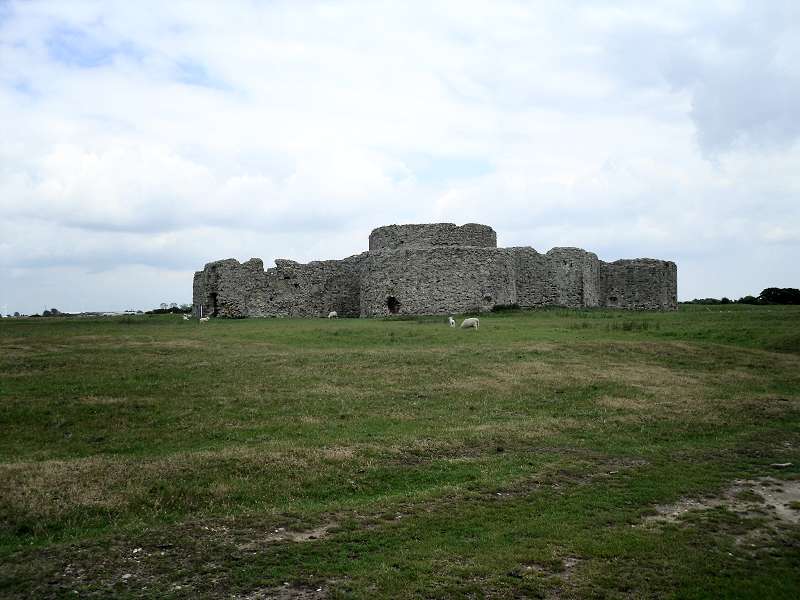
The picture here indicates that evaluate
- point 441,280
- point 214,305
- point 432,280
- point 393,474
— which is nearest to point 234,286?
point 214,305

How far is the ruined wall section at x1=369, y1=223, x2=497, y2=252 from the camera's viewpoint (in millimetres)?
42312

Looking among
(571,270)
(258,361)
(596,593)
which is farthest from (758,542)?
(571,270)

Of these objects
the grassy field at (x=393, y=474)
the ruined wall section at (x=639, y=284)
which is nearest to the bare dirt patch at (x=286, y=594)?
the grassy field at (x=393, y=474)

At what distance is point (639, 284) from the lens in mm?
51156

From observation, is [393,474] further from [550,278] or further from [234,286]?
[550,278]

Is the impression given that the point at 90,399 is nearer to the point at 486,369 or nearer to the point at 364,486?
the point at 364,486

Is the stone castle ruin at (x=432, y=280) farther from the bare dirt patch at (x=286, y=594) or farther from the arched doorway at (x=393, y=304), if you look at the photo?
the bare dirt patch at (x=286, y=594)

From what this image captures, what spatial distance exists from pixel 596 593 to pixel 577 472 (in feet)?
15.2

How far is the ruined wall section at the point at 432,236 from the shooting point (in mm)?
42312

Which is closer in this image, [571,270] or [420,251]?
[420,251]

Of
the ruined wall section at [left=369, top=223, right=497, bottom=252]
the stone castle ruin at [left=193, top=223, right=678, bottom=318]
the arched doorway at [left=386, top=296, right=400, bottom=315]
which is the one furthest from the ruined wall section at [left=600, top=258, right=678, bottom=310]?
the arched doorway at [left=386, top=296, right=400, bottom=315]

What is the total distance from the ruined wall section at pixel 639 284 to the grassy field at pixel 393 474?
2859 cm

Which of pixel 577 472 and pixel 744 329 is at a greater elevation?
pixel 744 329

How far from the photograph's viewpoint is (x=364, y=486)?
10523 millimetres
